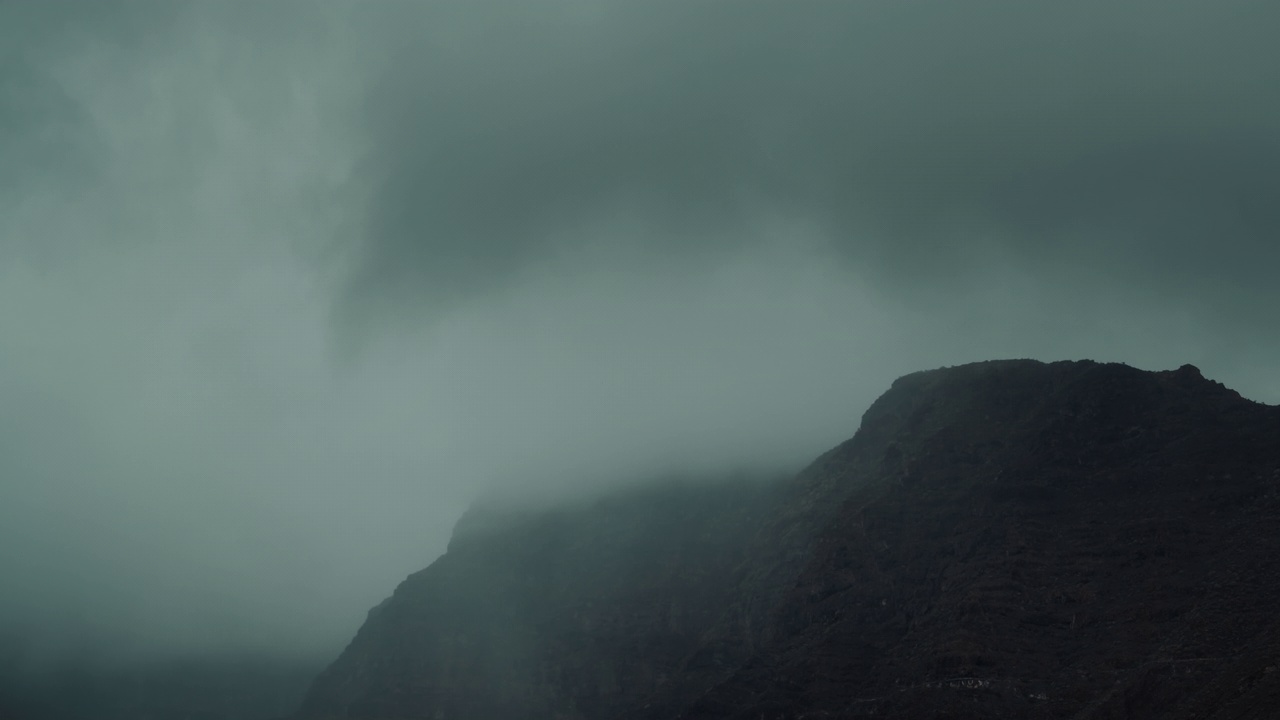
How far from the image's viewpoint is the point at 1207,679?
170 metres

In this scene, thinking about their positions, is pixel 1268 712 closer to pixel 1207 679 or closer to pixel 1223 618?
pixel 1207 679

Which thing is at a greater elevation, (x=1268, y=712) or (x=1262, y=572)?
(x=1262, y=572)

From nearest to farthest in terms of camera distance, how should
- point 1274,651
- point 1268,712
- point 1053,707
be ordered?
point 1268,712
point 1274,651
point 1053,707

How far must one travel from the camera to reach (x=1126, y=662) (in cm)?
19125

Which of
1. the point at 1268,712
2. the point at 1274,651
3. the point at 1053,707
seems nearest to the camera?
the point at 1268,712

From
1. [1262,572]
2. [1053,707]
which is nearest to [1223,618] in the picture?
[1262,572]

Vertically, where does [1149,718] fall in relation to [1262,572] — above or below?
below

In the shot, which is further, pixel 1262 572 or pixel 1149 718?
pixel 1262 572

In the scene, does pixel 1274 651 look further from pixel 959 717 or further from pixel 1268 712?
pixel 959 717

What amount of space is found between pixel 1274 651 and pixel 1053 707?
35.6m

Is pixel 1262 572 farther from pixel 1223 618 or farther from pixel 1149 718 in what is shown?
pixel 1149 718

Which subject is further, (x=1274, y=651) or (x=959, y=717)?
(x=959, y=717)

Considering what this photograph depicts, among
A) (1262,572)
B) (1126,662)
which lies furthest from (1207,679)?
(1262,572)

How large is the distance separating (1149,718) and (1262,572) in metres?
43.8
